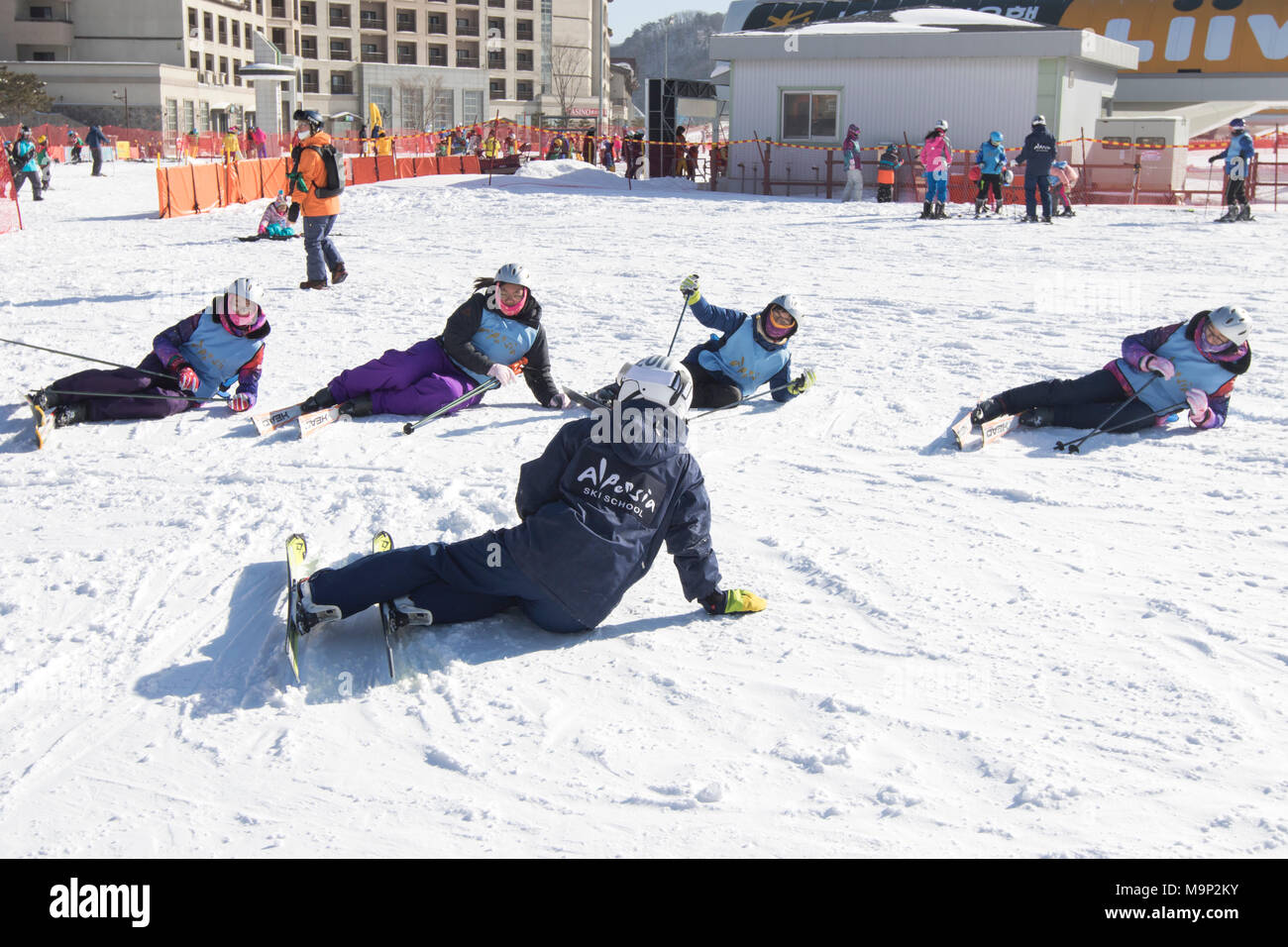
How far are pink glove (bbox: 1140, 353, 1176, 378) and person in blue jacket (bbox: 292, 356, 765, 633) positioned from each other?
3.47 m

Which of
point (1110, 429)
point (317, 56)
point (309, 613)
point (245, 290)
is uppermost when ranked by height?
point (317, 56)

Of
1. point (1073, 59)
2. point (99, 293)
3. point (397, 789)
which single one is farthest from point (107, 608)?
point (1073, 59)

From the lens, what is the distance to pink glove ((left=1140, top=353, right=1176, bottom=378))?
20.3 feet

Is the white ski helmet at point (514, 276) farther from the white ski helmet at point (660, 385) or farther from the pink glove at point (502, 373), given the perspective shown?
the white ski helmet at point (660, 385)

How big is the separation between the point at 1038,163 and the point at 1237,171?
272 centimetres

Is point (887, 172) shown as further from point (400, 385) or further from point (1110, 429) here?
point (400, 385)

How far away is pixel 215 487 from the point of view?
541 centimetres

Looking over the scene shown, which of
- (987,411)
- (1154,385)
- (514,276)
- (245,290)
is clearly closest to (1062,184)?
(1154,385)

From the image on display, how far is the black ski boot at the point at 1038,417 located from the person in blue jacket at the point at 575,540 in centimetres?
321

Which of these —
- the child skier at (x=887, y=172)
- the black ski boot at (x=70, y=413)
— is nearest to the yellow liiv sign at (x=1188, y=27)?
the child skier at (x=887, y=172)

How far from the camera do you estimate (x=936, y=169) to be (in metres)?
17.3

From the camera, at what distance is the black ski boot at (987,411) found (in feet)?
20.7

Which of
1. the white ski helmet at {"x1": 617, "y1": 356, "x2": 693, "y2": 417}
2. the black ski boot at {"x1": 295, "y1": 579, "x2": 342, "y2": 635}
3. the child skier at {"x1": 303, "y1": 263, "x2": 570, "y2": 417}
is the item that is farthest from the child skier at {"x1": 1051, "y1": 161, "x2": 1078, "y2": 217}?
the black ski boot at {"x1": 295, "y1": 579, "x2": 342, "y2": 635}

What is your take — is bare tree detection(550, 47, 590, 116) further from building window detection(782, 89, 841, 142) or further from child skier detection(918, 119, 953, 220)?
child skier detection(918, 119, 953, 220)
